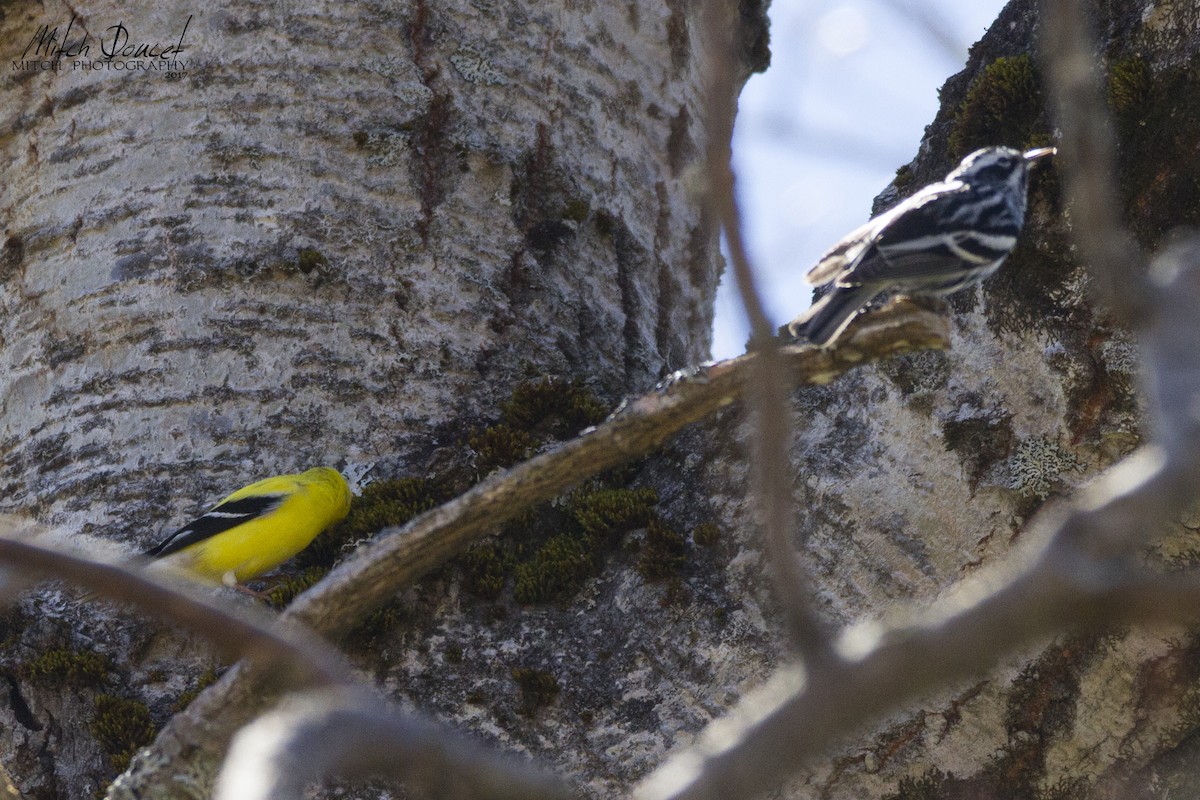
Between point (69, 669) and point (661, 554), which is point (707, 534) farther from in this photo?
point (69, 669)

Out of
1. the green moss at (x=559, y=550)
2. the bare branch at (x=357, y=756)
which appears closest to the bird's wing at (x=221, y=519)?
the green moss at (x=559, y=550)

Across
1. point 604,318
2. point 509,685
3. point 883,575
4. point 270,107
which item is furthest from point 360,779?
point 270,107

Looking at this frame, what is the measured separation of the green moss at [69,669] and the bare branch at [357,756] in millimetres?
2261

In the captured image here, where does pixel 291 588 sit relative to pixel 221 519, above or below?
below

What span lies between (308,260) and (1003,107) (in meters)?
2.06

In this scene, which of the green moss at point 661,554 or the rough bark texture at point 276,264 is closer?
the green moss at point 661,554

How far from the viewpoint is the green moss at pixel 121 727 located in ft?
10.8

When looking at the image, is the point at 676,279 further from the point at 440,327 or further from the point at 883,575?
the point at 883,575

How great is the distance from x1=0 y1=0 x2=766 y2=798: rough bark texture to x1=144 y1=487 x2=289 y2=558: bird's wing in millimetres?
79

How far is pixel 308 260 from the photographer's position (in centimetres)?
406

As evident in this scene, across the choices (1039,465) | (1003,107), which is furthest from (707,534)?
(1003,107)

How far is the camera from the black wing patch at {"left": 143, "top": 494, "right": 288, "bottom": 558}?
150 inches

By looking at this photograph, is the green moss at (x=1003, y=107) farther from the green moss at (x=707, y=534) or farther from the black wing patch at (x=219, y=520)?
the black wing patch at (x=219, y=520)

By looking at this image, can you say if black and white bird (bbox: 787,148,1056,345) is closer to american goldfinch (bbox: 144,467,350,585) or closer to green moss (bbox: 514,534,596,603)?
green moss (bbox: 514,534,596,603)
